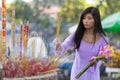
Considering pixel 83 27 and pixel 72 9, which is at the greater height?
pixel 83 27

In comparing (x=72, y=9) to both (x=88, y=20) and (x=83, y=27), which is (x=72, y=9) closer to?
(x=83, y=27)

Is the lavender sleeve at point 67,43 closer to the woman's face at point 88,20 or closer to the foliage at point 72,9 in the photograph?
the woman's face at point 88,20

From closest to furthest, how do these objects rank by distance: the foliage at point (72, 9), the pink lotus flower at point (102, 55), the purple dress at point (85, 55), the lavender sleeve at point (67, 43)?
1. the pink lotus flower at point (102, 55)
2. the purple dress at point (85, 55)
3. the lavender sleeve at point (67, 43)
4. the foliage at point (72, 9)

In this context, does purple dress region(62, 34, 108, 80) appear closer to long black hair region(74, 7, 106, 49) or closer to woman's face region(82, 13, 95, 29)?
long black hair region(74, 7, 106, 49)

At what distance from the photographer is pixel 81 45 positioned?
472cm

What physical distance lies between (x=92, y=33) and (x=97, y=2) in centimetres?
1534

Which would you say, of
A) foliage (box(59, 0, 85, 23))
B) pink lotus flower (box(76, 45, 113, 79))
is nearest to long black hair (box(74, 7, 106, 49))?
pink lotus flower (box(76, 45, 113, 79))

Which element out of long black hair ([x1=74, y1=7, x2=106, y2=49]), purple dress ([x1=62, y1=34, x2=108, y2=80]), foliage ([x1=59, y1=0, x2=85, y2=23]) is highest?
long black hair ([x1=74, y1=7, x2=106, y2=49])

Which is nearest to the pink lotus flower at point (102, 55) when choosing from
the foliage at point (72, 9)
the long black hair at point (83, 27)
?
the long black hair at point (83, 27)

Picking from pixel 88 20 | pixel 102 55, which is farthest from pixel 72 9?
pixel 102 55

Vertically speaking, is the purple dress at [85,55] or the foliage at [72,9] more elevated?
the purple dress at [85,55]

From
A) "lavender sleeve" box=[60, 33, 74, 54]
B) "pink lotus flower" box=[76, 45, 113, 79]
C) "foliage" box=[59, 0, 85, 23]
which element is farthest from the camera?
"foliage" box=[59, 0, 85, 23]

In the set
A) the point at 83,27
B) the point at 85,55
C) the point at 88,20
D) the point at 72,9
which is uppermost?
the point at 88,20

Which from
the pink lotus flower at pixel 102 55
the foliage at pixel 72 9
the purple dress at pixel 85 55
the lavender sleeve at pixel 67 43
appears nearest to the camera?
the pink lotus flower at pixel 102 55
